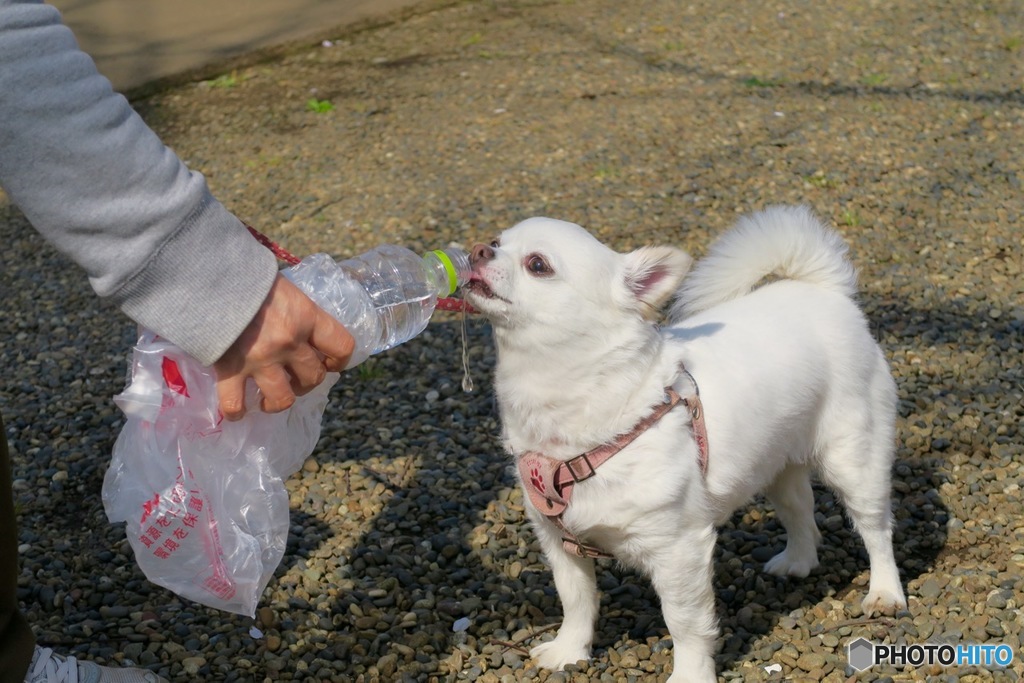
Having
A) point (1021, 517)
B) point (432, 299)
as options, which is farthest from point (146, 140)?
point (1021, 517)

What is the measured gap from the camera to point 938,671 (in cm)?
273

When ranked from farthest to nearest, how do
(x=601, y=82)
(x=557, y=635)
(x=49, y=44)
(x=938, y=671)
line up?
(x=601, y=82) → (x=557, y=635) → (x=938, y=671) → (x=49, y=44)

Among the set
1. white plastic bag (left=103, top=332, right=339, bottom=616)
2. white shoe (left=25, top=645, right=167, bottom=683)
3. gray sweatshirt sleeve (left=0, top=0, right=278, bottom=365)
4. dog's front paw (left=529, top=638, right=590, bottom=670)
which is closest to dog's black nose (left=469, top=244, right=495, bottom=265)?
white plastic bag (left=103, top=332, right=339, bottom=616)

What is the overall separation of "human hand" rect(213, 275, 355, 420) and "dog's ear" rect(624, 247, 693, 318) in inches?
36.5

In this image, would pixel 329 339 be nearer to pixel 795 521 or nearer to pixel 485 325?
pixel 795 521

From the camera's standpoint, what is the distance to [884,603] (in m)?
3.01

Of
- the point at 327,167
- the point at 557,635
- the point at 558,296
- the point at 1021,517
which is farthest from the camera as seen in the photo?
the point at 327,167

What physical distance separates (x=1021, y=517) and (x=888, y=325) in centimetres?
142

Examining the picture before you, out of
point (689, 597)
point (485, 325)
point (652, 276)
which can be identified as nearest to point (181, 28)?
point (485, 325)

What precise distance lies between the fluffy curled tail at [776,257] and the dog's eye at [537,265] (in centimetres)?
86

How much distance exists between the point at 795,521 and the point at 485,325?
203cm

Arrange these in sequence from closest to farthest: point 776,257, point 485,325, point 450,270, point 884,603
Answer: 1. point 450,270
2. point 884,603
3. point 776,257
4. point 485,325

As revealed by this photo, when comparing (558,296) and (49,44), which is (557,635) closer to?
(558,296)

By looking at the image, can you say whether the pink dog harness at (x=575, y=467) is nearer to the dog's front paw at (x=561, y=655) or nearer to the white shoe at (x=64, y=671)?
the dog's front paw at (x=561, y=655)
